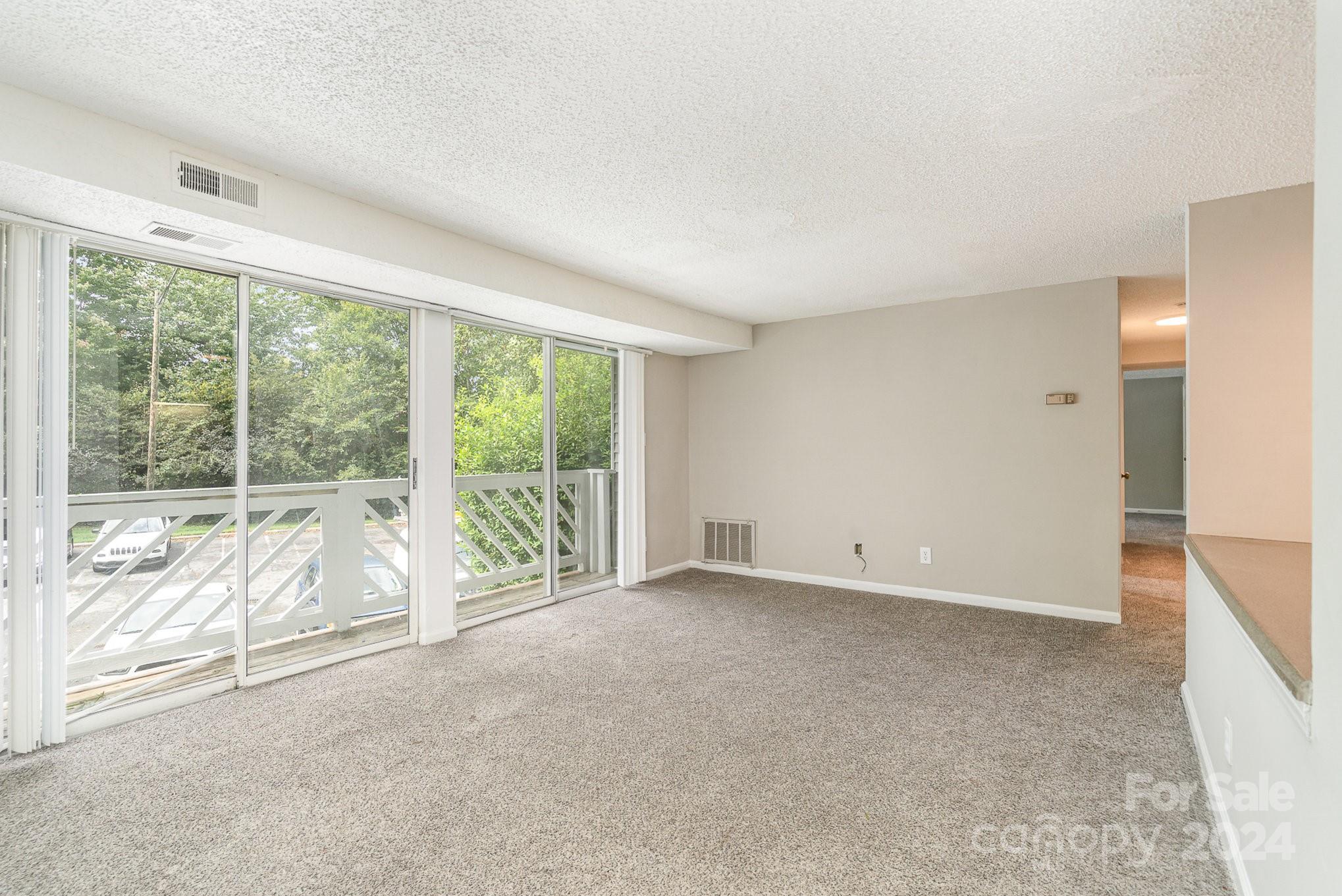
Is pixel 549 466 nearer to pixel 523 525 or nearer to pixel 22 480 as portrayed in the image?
pixel 523 525

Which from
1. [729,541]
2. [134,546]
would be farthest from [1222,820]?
[134,546]

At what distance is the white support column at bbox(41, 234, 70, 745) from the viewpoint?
8.16ft

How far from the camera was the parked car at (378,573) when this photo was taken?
349 centimetres

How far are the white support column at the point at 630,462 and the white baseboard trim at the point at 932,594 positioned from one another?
38.7 inches

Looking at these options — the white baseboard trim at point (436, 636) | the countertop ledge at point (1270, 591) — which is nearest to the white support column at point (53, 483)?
the white baseboard trim at point (436, 636)

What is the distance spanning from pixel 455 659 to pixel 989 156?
3.67 metres

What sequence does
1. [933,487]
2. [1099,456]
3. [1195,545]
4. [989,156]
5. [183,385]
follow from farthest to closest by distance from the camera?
[933,487] < [1099,456] < [183,385] < [1195,545] < [989,156]

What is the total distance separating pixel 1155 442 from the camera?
32.4 ft

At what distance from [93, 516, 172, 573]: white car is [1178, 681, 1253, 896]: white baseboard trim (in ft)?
13.8

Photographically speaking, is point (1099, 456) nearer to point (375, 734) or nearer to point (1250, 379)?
point (1250, 379)

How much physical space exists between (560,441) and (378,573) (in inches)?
68.1

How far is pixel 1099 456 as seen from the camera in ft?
13.9

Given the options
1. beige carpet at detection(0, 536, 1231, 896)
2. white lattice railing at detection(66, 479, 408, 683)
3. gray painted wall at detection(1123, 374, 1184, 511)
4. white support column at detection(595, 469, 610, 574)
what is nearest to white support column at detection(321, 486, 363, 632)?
white lattice railing at detection(66, 479, 408, 683)

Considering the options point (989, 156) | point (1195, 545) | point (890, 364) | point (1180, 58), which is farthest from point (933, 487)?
point (1180, 58)
